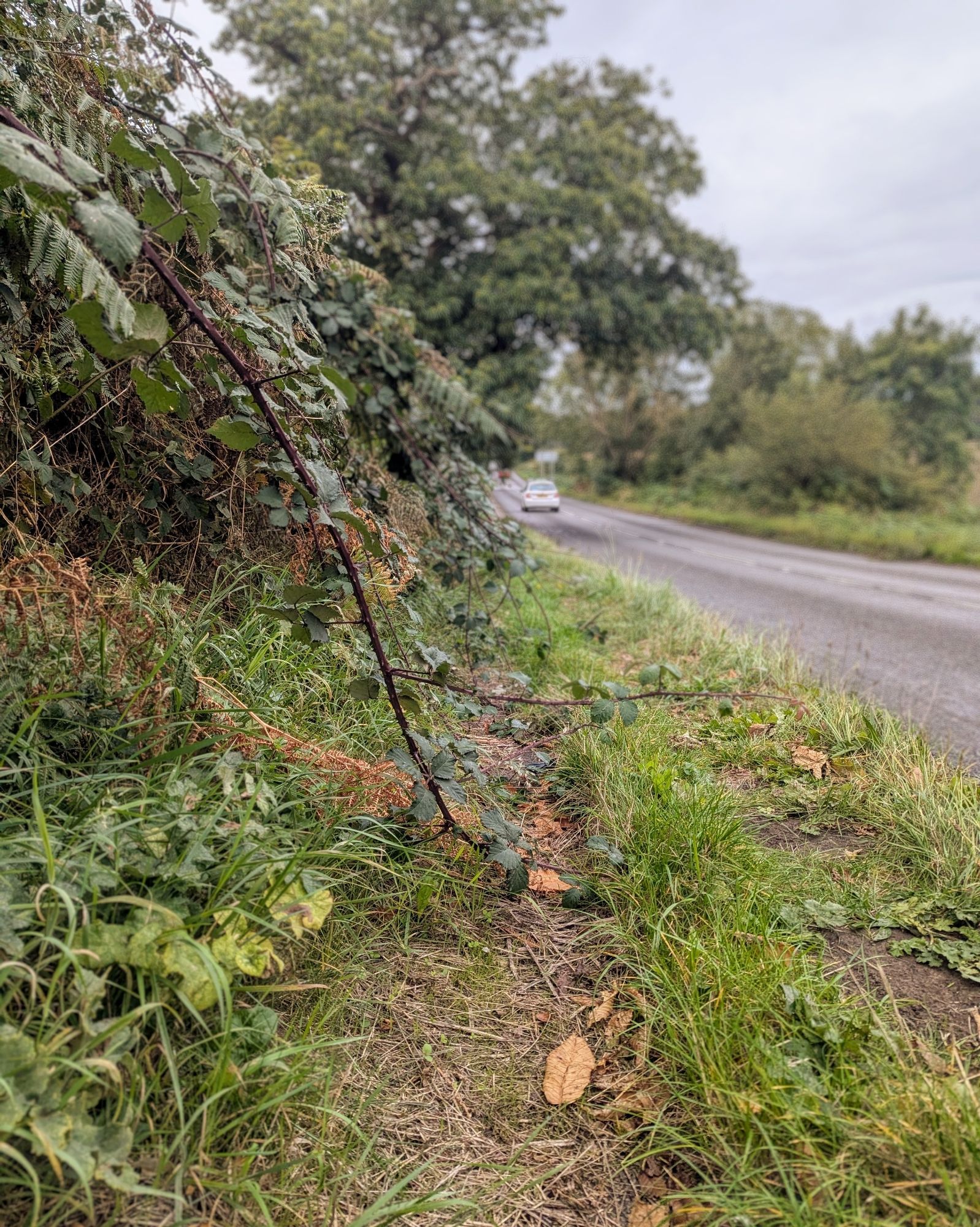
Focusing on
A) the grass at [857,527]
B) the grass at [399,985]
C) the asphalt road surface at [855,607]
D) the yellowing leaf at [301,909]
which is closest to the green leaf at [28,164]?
the grass at [399,985]

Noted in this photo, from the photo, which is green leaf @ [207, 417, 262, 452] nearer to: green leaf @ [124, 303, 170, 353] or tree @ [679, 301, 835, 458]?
green leaf @ [124, 303, 170, 353]

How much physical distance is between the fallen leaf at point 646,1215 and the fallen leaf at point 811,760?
173 cm

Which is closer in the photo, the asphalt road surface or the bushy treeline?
the asphalt road surface

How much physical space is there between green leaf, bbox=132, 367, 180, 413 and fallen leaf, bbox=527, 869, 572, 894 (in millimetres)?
1466

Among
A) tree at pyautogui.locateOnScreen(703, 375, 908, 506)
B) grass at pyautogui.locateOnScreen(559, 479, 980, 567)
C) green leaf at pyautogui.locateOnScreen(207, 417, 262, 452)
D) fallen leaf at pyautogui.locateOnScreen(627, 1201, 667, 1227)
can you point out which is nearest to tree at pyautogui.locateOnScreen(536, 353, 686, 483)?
grass at pyautogui.locateOnScreen(559, 479, 980, 567)

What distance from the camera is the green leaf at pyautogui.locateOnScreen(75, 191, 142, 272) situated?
1088mm

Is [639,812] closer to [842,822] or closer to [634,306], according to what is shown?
[842,822]

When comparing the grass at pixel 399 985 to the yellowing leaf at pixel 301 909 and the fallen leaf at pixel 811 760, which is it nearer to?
the yellowing leaf at pixel 301 909

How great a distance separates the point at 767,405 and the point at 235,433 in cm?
2840

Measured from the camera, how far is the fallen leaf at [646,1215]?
1186mm

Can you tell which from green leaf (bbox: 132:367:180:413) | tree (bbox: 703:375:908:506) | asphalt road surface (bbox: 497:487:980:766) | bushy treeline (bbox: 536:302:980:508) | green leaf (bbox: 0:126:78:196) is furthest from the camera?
bushy treeline (bbox: 536:302:980:508)

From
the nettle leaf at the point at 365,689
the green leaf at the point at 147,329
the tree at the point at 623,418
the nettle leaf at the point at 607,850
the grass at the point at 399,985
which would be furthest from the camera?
the tree at the point at 623,418

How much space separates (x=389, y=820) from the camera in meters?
1.85

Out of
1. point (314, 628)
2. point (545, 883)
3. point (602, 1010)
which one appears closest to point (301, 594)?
point (314, 628)
